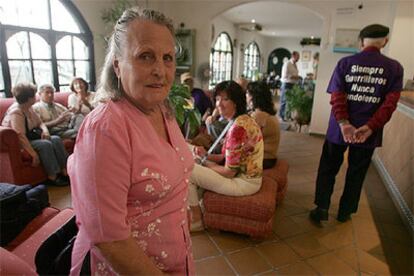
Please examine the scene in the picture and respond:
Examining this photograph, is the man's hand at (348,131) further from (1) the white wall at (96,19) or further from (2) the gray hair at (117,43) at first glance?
(1) the white wall at (96,19)

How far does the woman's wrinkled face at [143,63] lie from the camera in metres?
0.75

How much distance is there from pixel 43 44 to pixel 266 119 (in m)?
3.64

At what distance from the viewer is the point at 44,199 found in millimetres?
1638

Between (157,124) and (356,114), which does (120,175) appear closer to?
(157,124)

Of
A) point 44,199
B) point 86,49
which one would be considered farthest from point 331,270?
point 86,49

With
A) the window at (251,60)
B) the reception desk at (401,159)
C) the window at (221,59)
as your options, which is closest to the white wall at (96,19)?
the reception desk at (401,159)

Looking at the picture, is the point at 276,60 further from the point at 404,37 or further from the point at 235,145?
the point at 235,145

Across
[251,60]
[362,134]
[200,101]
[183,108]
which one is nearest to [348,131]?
[362,134]

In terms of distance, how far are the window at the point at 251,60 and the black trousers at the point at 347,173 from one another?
34.1 ft

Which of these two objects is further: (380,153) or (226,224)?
(380,153)

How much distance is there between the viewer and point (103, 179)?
651 mm

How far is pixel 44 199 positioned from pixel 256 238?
4.87 feet

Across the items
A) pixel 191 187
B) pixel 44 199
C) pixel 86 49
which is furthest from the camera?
pixel 86 49

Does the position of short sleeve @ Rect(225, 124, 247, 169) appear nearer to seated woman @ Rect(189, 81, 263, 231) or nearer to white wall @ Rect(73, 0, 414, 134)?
seated woman @ Rect(189, 81, 263, 231)
